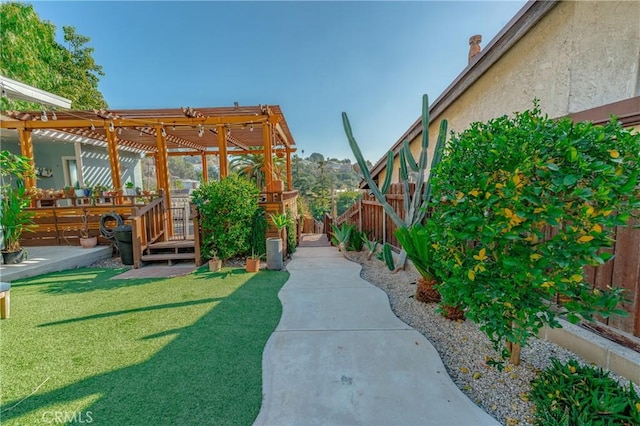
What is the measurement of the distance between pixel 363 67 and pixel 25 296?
1128 centimetres

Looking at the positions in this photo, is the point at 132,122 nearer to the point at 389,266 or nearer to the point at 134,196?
the point at 134,196

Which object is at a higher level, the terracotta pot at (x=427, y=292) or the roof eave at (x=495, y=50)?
the roof eave at (x=495, y=50)

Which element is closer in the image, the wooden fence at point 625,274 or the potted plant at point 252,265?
the wooden fence at point 625,274

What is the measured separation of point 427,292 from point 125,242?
22.4 ft

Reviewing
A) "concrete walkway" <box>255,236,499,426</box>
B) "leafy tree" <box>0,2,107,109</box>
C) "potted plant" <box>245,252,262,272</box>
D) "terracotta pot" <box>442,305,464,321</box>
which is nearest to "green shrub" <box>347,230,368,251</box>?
"potted plant" <box>245,252,262,272</box>

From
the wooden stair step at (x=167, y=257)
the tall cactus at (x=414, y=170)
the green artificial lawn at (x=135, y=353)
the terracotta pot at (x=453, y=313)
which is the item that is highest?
the tall cactus at (x=414, y=170)

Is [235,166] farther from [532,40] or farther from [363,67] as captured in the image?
[532,40]

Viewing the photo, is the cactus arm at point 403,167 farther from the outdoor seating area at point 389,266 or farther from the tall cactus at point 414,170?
the outdoor seating area at point 389,266

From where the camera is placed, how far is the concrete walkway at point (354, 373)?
1.90 meters

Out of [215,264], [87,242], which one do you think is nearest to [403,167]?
[215,264]

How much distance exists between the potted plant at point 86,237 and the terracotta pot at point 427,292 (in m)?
8.44

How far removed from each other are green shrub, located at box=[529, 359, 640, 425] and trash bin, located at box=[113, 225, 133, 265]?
7.63m

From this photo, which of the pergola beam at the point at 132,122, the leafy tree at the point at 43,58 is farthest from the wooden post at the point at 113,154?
the leafy tree at the point at 43,58

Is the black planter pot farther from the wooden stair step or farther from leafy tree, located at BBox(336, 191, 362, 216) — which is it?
leafy tree, located at BBox(336, 191, 362, 216)
